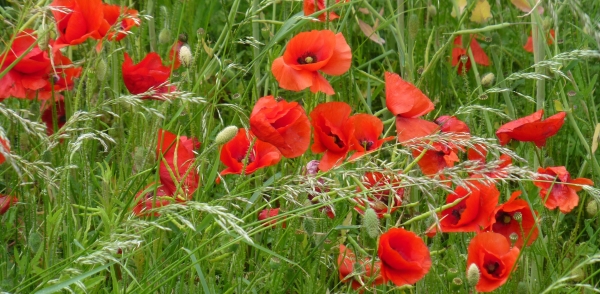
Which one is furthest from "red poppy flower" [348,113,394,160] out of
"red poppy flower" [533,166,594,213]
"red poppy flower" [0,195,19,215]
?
"red poppy flower" [0,195,19,215]

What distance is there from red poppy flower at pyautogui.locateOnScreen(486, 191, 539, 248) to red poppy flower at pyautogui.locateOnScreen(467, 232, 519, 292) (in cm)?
8

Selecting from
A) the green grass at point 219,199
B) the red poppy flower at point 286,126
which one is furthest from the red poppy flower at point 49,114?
the red poppy flower at point 286,126

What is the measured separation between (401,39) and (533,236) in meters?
0.54

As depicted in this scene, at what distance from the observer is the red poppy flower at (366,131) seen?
1552mm

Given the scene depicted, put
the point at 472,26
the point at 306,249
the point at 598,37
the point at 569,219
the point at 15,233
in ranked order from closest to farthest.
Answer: the point at 598,37 → the point at 306,249 → the point at 15,233 → the point at 569,219 → the point at 472,26

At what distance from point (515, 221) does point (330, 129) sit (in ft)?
1.40

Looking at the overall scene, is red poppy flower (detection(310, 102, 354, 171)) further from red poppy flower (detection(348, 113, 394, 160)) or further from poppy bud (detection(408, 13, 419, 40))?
poppy bud (detection(408, 13, 419, 40))

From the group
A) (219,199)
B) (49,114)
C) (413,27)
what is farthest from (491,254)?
(49,114)

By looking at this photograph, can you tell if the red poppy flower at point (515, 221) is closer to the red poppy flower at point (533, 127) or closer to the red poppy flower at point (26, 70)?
the red poppy flower at point (533, 127)

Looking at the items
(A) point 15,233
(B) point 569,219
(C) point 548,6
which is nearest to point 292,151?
(C) point 548,6

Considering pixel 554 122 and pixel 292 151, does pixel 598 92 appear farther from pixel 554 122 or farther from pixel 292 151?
pixel 292 151

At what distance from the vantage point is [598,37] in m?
Result: 1.24

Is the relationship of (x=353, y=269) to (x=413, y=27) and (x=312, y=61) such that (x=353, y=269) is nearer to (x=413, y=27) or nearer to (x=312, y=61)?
(x=312, y=61)

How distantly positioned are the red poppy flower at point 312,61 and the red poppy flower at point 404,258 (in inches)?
11.0
